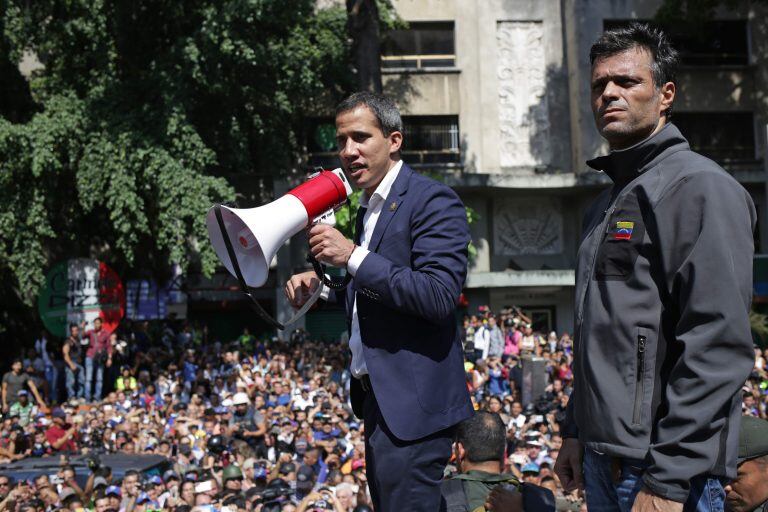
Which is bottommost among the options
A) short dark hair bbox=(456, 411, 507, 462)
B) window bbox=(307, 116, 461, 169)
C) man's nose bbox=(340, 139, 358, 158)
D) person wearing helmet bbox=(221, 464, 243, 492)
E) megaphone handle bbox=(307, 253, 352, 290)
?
person wearing helmet bbox=(221, 464, 243, 492)

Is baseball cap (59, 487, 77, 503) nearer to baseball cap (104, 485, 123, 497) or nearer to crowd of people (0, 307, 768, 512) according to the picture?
crowd of people (0, 307, 768, 512)

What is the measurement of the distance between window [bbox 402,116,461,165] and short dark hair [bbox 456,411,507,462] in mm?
21010

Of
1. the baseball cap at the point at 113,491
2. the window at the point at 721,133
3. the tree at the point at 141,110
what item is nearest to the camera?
the baseball cap at the point at 113,491

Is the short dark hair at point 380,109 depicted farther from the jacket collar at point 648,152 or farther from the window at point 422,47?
the window at point 422,47

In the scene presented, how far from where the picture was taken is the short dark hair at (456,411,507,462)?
3.83m

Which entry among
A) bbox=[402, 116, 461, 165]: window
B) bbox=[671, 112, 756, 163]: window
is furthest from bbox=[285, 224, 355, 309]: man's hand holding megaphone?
bbox=[671, 112, 756, 163]: window

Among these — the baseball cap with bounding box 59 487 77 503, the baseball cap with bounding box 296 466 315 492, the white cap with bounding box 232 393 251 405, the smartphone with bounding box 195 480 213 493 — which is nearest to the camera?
the smartphone with bounding box 195 480 213 493

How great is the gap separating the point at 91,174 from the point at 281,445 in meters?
8.12

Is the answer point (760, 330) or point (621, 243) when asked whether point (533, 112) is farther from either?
point (621, 243)

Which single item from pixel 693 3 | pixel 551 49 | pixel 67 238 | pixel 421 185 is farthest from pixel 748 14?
pixel 421 185

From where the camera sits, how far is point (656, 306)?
228 centimetres

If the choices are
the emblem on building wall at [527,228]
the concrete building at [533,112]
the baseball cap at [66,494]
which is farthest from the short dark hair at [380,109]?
the emblem on building wall at [527,228]

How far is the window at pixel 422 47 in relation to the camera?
24.7m

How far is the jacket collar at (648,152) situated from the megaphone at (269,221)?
3.49 ft
